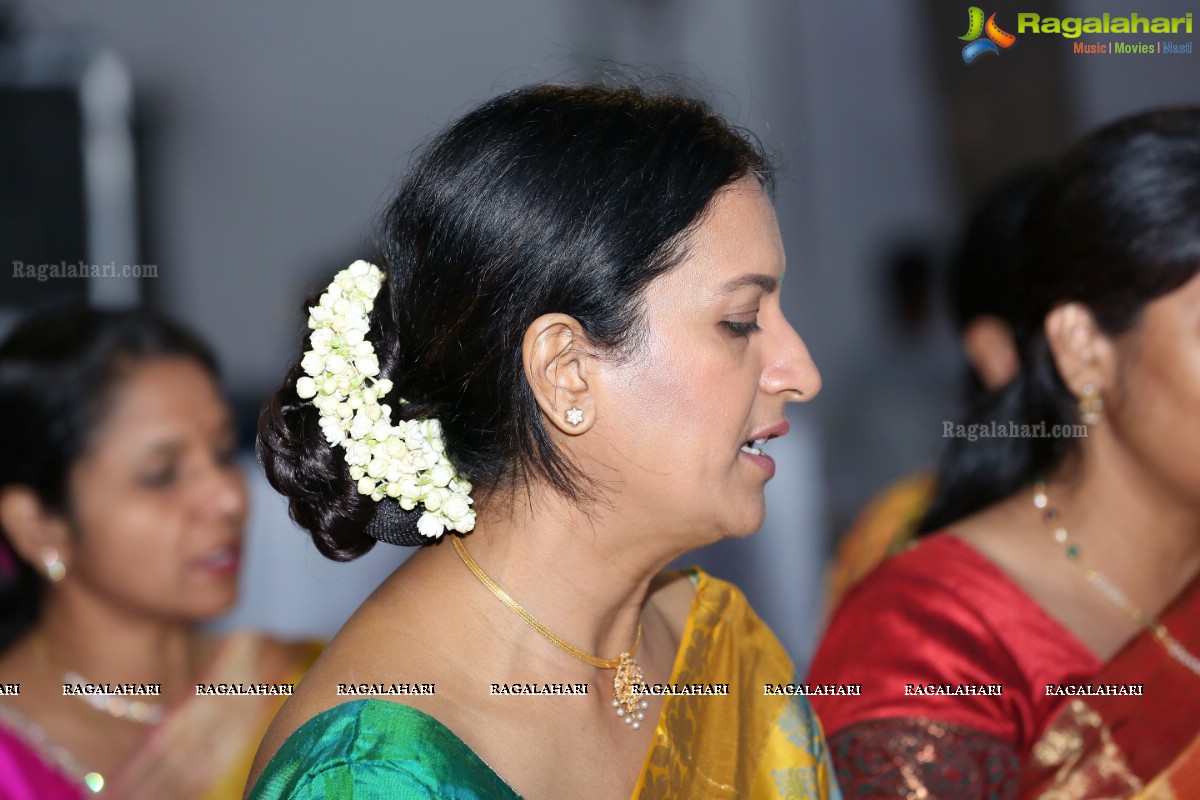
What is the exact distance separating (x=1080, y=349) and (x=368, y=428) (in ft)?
4.28

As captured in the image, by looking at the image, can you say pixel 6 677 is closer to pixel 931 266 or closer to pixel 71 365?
pixel 71 365

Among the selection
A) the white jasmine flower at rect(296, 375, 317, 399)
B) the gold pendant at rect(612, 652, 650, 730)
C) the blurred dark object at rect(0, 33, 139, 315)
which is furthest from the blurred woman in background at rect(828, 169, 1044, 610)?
the blurred dark object at rect(0, 33, 139, 315)

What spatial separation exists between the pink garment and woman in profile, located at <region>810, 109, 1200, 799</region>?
1.44m

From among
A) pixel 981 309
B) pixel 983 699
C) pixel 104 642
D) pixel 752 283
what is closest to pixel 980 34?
pixel 981 309

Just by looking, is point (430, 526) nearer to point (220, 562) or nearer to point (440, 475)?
point (440, 475)

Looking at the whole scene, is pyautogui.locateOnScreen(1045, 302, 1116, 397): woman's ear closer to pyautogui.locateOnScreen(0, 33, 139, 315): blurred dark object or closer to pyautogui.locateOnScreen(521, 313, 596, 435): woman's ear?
pyautogui.locateOnScreen(521, 313, 596, 435): woman's ear

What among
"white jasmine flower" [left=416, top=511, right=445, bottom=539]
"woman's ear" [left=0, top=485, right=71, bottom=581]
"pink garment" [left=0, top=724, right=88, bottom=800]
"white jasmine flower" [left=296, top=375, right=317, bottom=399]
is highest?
"white jasmine flower" [left=296, top=375, right=317, bottom=399]

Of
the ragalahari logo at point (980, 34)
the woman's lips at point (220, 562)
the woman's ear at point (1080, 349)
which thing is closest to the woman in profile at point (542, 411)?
the woman's ear at point (1080, 349)

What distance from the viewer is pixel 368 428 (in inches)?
56.2

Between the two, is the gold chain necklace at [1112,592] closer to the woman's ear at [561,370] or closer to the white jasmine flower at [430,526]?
the woman's ear at [561,370]

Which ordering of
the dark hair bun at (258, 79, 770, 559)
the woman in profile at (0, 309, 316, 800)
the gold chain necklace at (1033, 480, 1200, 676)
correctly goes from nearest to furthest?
1. the dark hair bun at (258, 79, 770, 559)
2. the gold chain necklace at (1033, 480, 1200, 676)
3. the woman in profile at (0, 309, 316, 800)

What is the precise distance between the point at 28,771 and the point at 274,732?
3.85 ft

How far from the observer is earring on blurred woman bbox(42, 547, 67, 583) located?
7.98 feet

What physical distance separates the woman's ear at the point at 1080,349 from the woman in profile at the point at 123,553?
1.67m
